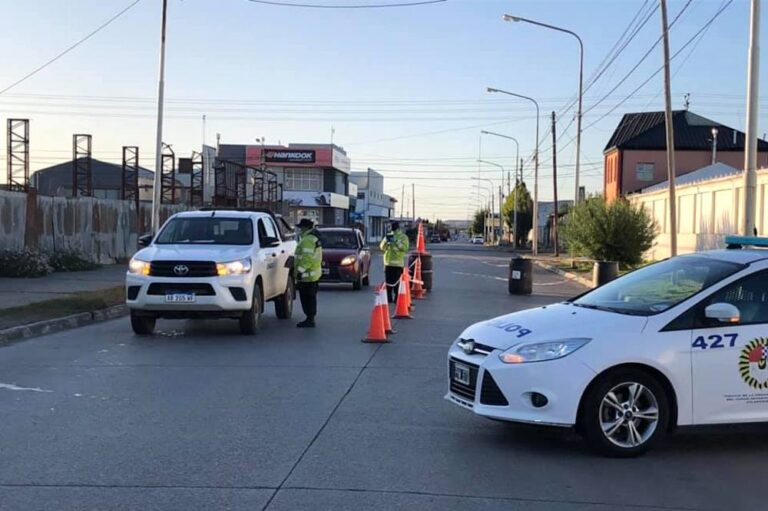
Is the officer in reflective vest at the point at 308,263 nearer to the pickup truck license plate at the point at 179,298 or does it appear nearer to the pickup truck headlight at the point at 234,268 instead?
the pickup truck headlight at the point at 234,268

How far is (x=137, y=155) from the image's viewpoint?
101ft

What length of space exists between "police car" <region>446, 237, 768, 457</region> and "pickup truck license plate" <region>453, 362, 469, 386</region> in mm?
64

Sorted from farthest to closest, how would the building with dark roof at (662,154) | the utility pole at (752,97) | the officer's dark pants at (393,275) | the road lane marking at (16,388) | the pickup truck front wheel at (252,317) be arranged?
the building with dark roof at (662,154) < the officer's dark pants at (393,275) < the utility pole at (752,97) < the pickup truck front wheel at (252,317) < the road lane marking at (16,388)

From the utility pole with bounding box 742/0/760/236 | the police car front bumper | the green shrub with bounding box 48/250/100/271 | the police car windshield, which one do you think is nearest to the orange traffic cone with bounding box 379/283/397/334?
the police car windshield

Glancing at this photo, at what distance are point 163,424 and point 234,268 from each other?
17.4 ft

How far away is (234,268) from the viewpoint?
1201 centimetres

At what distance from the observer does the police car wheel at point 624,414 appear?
6.00 meters

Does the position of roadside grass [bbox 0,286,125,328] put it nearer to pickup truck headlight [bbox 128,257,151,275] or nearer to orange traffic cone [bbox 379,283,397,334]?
pickup truck headlight [bbox 128,257,151,275]

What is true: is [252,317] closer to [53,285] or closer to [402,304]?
[402,304]

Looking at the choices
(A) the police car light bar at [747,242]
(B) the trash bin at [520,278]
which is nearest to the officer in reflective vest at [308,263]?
(A) the police car light bar at [747,242]

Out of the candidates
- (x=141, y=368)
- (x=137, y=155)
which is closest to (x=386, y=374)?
(x=141, y=368)

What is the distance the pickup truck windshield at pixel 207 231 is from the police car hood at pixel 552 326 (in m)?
7.10

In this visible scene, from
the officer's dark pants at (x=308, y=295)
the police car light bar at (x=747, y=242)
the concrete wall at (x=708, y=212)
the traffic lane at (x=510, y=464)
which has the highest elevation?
the concrete wall at (x=708, y=212)

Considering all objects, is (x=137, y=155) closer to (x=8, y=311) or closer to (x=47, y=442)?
(x=8, y=311)
